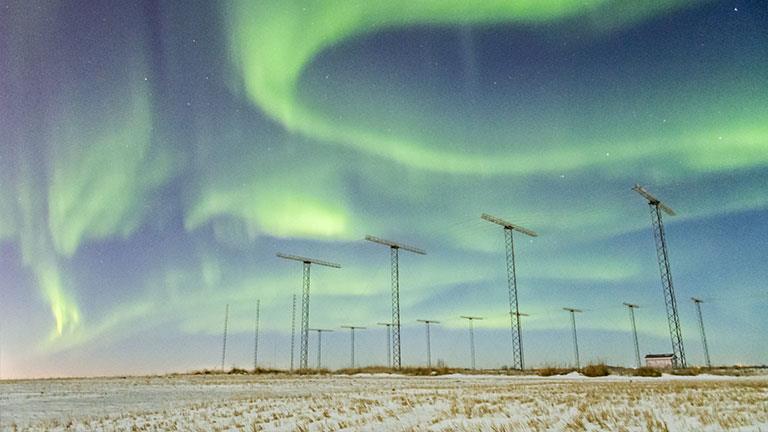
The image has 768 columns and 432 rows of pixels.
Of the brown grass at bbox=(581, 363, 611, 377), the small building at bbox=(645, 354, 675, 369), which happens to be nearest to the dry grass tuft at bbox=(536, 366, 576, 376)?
the brown grass at bbox=(581, 363, 611, 377)

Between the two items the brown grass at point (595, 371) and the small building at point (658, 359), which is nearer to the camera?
the brown grass at point (595, 371)

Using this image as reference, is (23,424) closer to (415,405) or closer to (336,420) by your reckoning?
(336,420)

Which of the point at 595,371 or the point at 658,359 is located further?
the point at 658,359

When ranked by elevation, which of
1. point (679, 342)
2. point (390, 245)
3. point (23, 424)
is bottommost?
point (23, 424)

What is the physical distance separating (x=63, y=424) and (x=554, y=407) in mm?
17530

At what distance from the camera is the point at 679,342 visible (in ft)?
259

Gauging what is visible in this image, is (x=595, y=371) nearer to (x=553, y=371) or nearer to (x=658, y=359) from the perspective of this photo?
(x=553, y=371)

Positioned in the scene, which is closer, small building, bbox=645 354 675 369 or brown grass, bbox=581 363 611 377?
brown grass, bbox=581 363 611 377

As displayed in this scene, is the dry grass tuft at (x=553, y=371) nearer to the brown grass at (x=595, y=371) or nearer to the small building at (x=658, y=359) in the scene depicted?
the brown grass at (x=595, y=371)

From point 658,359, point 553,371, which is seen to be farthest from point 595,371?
point 658,359

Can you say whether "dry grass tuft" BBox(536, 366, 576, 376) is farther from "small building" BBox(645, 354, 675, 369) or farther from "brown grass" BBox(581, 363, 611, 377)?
"small building" BBox(645, 354, 675, 369)

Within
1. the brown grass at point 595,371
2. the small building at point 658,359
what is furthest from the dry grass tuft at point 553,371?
the small building at point 658,359

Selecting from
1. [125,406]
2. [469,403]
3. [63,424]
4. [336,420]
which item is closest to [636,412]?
[469,403]

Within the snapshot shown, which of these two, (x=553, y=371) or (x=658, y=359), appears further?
(x=658, y=359)
